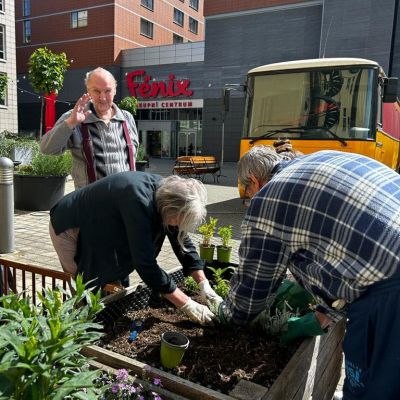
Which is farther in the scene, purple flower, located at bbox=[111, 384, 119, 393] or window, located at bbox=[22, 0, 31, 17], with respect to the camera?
window, located at bbox=[22, 0, 31, 17]

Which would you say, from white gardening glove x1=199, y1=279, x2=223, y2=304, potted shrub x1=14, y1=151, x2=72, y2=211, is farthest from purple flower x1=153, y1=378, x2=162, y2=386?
potted shrub x1=14, y1=151, x2=72, y2=211

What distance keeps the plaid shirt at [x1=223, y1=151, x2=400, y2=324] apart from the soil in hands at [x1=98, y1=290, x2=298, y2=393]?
0.40 meters

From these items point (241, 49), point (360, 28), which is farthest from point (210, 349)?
point (241, 49)

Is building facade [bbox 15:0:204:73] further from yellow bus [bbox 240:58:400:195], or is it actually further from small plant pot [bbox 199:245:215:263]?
small plant pot [bbox 199:245:215:263]

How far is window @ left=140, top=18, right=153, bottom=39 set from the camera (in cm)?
3150

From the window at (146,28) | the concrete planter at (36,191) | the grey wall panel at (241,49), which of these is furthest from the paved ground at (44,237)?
the window at (146,28)

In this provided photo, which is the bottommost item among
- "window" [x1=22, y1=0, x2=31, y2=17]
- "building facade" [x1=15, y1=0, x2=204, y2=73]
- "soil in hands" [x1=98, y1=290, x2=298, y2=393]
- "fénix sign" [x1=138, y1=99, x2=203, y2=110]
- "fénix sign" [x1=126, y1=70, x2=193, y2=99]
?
"soil in hands" [x1=98, y1=290, x2=298, y2=393]

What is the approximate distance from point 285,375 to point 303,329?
391 millimetres

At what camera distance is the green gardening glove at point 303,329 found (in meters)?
1.98

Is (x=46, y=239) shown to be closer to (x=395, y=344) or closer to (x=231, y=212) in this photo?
(x=231, y=212)

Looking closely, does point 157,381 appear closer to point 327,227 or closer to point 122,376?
point 122,376

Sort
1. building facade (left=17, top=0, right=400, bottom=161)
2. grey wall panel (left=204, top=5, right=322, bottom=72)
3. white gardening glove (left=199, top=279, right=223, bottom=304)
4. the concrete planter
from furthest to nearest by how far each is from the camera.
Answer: grey wall panel (left=204, top=5, right=322, bottom=72), building facade (left=17, top=0, right=400, bottom=161), the concrete planter, white gardening glove (left=199, top=279, right=223, bottom=304)

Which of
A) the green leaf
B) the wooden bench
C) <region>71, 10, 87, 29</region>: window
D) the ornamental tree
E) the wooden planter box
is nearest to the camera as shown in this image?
the green leaf

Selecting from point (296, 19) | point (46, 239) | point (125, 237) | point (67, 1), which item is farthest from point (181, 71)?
point (125, 237)
